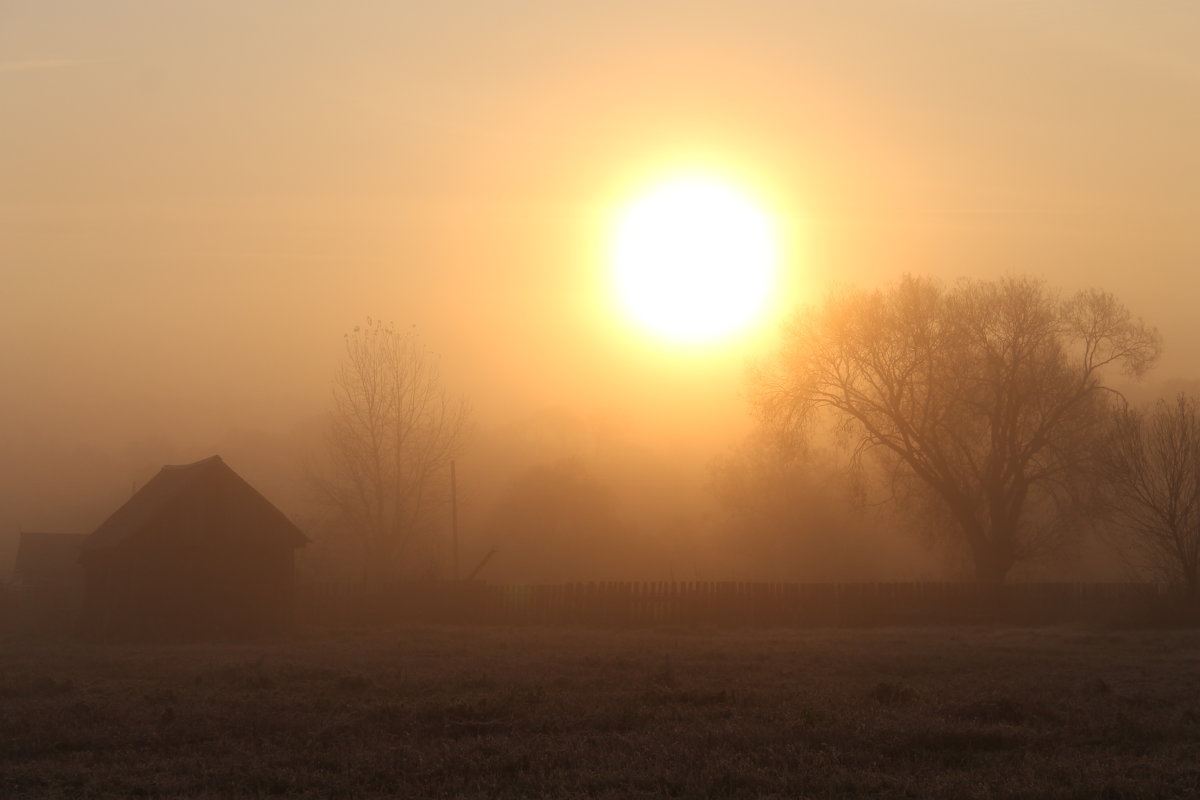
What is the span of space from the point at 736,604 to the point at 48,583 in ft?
101

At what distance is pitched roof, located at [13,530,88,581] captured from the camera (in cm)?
5109

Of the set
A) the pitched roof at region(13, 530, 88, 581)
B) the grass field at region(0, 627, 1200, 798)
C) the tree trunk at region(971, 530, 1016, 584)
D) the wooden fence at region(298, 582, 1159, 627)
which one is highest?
the pitched roof at region(13, 530, 88, 581)

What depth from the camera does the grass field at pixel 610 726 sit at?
34.6 feet

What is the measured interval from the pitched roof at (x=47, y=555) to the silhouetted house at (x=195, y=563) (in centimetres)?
1639

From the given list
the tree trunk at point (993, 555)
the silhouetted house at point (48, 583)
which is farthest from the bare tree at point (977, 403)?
the silhouetted house at point (48, 583)

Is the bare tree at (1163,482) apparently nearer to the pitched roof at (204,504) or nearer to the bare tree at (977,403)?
the bare tree at (977,403)

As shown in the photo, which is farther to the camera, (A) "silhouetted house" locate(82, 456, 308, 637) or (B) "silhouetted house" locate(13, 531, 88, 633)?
(B) "silhouetted house" locate(13, 531, 88, 633)

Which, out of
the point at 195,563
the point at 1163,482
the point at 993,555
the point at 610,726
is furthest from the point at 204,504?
the point at 1163,482

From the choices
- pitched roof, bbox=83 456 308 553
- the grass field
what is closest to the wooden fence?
pitched roof, bbox=83 456 308 553

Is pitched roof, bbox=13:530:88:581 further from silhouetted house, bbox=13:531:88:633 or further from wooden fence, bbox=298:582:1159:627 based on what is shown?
wooden fence, bbox=298:582:1159:627

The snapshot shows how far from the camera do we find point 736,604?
1400 inches

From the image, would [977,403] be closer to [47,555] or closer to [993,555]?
[993,555]

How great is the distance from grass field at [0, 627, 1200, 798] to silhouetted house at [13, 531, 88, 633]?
16612mm

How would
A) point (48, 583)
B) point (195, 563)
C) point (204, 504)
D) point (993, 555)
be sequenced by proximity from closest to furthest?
point (195, 563) → point (204, 504) → point (993, 555) → point (48, 583)
